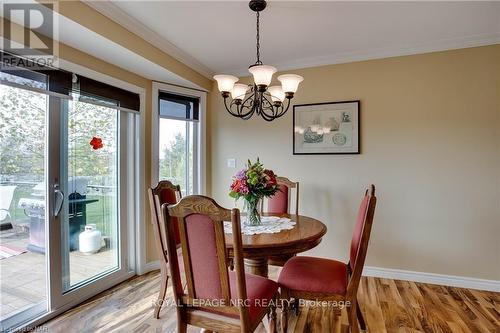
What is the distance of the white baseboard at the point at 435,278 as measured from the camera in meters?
2.67

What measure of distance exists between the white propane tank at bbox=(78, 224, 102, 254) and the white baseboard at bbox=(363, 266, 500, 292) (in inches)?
111

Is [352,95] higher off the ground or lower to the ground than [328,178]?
higher

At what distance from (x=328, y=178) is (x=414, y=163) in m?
0.89

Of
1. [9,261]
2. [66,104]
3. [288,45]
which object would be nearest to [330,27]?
[288,45]

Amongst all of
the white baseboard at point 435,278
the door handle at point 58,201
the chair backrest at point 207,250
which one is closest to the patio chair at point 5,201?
the door handle at point 58,201

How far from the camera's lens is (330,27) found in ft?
8.07

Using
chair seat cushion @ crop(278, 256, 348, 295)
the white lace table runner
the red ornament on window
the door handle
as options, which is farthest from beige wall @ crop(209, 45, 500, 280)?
the door handle

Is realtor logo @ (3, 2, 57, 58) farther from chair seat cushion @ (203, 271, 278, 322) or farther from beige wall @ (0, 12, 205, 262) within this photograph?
chair seat cushion @ (203, 271, 278, 322)

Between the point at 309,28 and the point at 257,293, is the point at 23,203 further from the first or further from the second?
the point at 309,28

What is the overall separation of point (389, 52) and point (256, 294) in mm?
2797

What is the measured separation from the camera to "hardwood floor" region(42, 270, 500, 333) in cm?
206

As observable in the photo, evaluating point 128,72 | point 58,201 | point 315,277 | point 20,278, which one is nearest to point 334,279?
point 315,277

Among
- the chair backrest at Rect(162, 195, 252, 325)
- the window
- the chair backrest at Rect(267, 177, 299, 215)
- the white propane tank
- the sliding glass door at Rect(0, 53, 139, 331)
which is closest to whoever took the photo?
the chair backrest at Rect(162, 195, 252, 325)

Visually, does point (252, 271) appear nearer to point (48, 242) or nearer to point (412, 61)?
point (48, 242)
